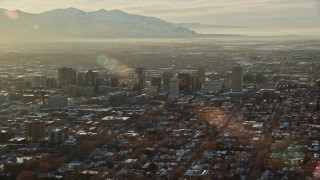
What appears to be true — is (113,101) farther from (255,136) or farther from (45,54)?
(45,54)

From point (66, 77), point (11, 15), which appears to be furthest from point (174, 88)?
point (11, 15)

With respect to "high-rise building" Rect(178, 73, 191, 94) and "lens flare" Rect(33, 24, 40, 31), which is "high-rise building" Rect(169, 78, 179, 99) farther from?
"lens flare" Rect(33, 24, 40, 31)

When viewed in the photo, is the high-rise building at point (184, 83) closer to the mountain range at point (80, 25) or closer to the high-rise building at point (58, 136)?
the high-rise building at point (58, 136)

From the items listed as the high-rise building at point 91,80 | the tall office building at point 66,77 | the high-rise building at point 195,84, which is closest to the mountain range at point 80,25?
the tall office building at point 66,77

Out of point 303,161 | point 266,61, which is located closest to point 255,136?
point 303,161

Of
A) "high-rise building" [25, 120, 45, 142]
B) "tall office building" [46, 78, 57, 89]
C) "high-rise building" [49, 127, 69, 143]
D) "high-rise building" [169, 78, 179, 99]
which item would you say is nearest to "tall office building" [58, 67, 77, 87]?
"tall office building" [46, 78, 57, 89]
